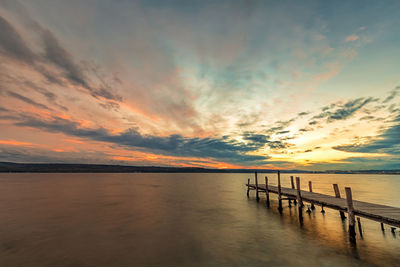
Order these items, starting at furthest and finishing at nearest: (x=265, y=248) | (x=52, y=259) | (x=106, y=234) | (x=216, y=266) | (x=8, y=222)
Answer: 1. (x=8, y=222)
2. (x=106, y=234)
3. (x=265, y=248)
4. (x=52, y=259)
5. (x=216, y=266)

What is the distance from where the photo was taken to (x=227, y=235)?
54.1 feet

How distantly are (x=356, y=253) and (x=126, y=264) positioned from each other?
1434 centimetres

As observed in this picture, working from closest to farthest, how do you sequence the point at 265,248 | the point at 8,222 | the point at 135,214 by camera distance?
the point at 265,248 < the point at 8,222 < the point at 135,214

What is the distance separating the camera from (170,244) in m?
14.2

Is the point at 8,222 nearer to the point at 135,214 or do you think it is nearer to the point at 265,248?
the point at 135,214

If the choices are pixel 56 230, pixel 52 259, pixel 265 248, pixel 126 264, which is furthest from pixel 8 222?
pixel 265 248

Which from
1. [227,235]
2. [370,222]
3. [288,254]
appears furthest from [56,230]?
[370,222]

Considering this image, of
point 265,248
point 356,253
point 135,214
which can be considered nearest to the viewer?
point 356,253

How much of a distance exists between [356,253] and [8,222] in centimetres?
3018

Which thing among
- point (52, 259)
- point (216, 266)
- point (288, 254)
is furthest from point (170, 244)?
point (288, 254)

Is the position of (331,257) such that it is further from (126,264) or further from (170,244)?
(126,264)

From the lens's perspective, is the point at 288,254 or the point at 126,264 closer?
the point at 126,264

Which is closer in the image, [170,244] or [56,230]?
[170,244]

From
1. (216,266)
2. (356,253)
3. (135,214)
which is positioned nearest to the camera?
(216,266)
